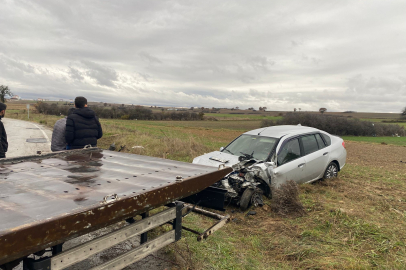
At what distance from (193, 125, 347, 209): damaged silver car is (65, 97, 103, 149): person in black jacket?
2.44 metres

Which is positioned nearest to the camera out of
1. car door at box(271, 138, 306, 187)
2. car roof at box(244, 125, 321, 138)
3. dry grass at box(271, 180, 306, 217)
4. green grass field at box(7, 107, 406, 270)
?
green grass field at box(7, 107, 406, 270)

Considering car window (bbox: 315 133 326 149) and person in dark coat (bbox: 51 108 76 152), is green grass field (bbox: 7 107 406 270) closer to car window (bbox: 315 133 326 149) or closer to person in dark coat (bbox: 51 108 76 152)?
car window (bbox: 315 133 326 149)

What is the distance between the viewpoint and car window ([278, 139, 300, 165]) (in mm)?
6424

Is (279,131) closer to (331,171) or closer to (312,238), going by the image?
(331,171)

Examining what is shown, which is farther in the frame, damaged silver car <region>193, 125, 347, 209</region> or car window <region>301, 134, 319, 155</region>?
car window <region>301, 134, 319, 155</region>

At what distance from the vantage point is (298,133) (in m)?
7.18

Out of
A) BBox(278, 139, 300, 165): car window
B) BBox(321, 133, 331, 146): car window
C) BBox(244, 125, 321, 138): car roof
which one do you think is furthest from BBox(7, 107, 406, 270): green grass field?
BBox(321, 133, 331, 146): car window

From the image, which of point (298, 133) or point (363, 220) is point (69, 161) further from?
point (298, 133)

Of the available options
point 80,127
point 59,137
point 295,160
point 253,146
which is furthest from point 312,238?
point 59,137

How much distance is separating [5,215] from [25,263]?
357 millimetres

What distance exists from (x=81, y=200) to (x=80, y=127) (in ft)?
10.5

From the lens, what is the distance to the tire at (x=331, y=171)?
7.68m

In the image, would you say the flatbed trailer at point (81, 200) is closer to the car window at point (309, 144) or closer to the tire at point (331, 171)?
the car window at point (309, 144)

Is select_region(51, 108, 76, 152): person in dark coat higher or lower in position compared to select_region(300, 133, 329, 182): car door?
higher
